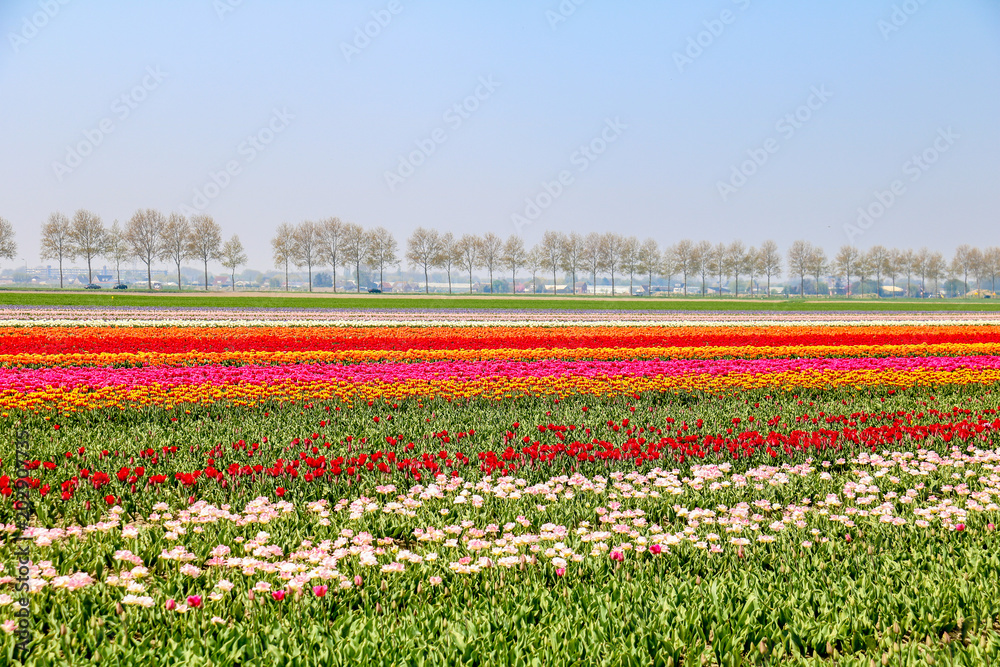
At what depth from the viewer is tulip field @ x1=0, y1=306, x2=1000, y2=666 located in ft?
12.5

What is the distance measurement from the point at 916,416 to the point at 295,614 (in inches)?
357

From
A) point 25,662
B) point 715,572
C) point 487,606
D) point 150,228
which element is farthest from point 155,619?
point 150,228

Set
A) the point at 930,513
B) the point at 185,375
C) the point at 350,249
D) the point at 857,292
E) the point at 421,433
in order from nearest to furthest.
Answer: the point at 930,513 → the point at 421,433 → the point at 185,375 → the point at 350,249 → the point at 857,292

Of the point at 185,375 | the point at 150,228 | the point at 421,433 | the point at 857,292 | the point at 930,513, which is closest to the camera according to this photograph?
the point at 930,513

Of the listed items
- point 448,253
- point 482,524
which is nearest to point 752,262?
point 448,253

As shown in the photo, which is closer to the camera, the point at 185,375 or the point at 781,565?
the point at 781,565

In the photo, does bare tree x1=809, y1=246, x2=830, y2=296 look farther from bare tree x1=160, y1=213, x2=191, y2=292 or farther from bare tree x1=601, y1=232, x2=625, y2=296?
bare tree x1=160, y1=213, x2=191, y2=292

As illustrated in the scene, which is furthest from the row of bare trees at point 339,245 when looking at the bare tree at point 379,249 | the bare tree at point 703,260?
the bare tree at point 703,260

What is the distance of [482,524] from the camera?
218 inches

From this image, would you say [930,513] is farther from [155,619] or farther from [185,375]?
[185,375]

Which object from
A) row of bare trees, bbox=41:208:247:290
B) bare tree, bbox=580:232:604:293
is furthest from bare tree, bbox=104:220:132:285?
bare tree, bbox=580:232:604:293

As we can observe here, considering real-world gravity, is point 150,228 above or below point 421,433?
above

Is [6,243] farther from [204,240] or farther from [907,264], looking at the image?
[907,264]

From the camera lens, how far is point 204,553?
15.9 ft
